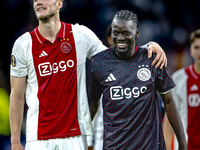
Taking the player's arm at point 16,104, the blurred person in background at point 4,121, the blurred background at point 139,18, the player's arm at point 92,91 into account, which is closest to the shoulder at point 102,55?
the player's arm at point 92,91

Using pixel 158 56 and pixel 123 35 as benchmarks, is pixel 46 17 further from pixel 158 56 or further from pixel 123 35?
pixel 158 56

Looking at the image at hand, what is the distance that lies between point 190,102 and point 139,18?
6977 mm

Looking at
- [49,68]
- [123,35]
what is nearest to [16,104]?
[49,68]

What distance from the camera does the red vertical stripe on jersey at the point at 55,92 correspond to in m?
2.98

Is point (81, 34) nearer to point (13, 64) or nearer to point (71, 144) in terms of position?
point (13, 64)

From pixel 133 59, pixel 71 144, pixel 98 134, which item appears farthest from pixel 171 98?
pixel 98 134

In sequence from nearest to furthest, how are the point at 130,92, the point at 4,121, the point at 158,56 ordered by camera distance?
the point at 130,92 < the point at 158,56 < the point at 4,121

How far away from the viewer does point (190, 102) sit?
4.47m

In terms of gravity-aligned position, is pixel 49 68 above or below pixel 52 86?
above

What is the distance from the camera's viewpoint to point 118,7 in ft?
35.2

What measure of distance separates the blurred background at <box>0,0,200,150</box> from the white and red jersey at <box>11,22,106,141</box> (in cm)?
584

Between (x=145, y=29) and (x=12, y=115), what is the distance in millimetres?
8560

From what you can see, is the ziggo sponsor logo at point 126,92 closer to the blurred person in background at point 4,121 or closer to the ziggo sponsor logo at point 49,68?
the ziggo sponsor logo at point 49,68

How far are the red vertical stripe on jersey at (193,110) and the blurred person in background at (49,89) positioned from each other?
173 cm
